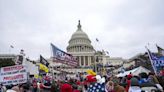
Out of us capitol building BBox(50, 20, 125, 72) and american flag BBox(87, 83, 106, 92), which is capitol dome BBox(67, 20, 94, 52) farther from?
american flag BBox(87, 83, 106, 92)

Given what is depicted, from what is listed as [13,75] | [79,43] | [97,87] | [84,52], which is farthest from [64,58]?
[84,52]

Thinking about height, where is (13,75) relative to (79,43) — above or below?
below

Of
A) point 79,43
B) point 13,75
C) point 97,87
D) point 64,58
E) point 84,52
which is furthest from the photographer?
point 84,52

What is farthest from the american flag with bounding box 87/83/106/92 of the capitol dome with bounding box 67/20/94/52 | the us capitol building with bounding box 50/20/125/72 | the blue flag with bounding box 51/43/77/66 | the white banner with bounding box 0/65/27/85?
the capitol dome with bounding box 67/20/94/52

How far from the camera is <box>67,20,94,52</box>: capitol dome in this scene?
142 meters

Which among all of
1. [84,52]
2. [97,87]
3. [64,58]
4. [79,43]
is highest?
[79,43]

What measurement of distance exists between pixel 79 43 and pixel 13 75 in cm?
13074

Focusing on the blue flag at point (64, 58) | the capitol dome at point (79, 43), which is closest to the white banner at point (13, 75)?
the blue flag at point (64, 58)

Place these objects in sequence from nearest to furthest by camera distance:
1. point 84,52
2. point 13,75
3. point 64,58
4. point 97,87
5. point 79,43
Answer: point 97,87
point 13,75
point 64,58
point 79,43
point 84,52

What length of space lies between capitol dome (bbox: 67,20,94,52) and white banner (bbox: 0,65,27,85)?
131 m

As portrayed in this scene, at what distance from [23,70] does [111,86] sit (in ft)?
12.2

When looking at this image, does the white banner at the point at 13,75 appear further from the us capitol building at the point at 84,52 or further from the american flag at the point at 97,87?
the us capitol building at the point at 84,52

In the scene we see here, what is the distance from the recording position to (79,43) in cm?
14112

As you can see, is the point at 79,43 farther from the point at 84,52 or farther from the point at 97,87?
the point at 97,87
